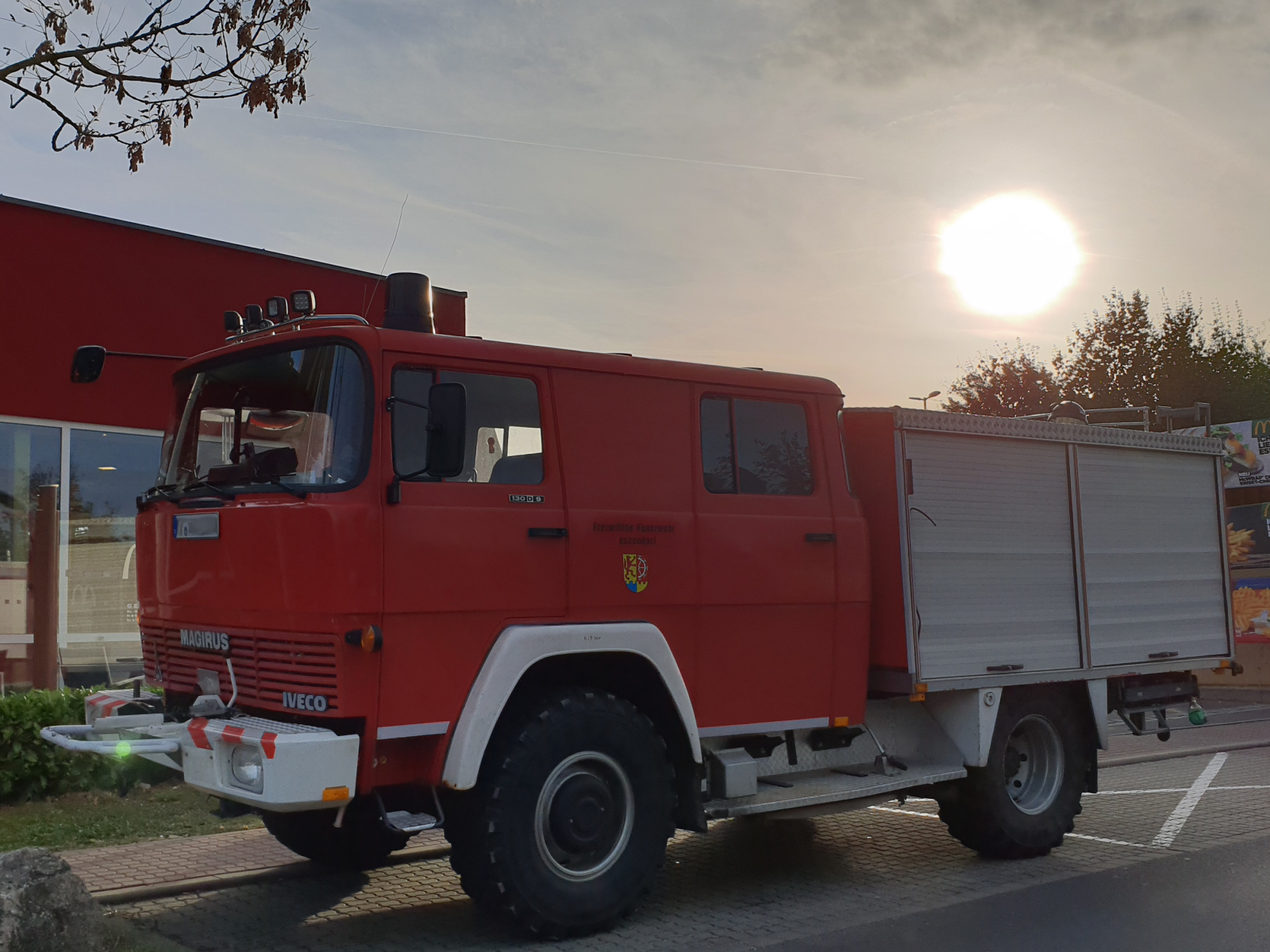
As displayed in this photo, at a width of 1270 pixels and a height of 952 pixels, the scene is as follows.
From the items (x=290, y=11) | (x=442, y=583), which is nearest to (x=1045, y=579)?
(x=442, y=583)

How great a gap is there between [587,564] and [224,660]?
1.76m

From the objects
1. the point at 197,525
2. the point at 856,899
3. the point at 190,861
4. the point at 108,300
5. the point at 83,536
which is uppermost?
the point at 108,300

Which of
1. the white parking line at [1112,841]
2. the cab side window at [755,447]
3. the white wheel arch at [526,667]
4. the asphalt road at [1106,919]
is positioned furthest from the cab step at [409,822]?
the white parking line at [1112,841]

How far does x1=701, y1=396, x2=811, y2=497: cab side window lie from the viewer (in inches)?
259

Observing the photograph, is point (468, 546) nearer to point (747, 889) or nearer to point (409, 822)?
point (409, 822)

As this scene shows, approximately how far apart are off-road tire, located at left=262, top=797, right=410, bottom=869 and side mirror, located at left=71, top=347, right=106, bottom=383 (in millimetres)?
2610

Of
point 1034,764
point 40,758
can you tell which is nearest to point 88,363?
point 40,758

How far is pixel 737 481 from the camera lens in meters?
6.62

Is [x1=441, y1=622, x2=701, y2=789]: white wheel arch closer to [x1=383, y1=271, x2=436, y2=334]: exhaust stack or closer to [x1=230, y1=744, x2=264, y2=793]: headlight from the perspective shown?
[x1=230, y1=744, x2=264, y2=793]: headlight

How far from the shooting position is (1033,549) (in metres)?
7.86

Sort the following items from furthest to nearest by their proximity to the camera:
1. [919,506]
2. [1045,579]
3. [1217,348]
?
[1217,348], [1045,579], [919,506]

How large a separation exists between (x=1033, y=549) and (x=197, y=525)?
200 inches

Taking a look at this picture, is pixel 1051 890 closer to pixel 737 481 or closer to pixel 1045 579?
pixel 1045 579

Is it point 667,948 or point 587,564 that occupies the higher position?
point 587,564
